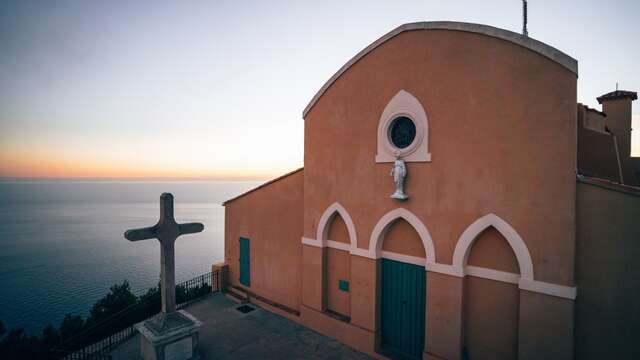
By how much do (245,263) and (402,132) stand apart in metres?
9.26

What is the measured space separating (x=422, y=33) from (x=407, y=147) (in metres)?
3.06

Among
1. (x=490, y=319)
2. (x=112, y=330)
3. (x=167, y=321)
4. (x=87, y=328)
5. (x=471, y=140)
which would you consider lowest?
(x=112, y=330)

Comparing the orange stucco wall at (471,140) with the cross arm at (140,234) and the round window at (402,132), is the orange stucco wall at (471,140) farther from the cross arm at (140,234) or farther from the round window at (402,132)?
the cross arm at (140,234)

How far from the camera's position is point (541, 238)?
20.6ft

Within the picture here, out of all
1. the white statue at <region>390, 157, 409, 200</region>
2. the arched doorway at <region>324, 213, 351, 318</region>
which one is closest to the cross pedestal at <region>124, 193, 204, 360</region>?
the arched doorway at <region>324, 213, 351, 318</region>

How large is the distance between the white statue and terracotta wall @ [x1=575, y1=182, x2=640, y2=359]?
364 cm

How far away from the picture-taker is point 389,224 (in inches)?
345

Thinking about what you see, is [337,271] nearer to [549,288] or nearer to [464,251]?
[464,251]

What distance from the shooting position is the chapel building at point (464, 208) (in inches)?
234

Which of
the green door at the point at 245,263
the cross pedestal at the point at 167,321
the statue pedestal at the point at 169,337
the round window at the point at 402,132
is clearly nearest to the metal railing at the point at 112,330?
the green door at the point at 245,263

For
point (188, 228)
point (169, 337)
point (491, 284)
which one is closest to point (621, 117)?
point (491, 284)

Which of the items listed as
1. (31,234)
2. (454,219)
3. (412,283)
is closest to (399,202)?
(454,219)

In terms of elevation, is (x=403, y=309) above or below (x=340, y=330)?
above

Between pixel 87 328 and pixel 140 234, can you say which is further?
pixel 87 328
